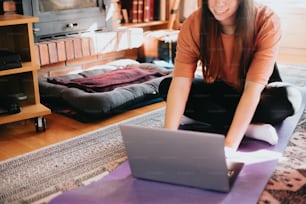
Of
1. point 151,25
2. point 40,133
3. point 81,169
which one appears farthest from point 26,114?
point 151,25

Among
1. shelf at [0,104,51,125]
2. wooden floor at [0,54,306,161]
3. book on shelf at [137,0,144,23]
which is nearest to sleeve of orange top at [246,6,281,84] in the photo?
wooden floor at [0,54,306,161]

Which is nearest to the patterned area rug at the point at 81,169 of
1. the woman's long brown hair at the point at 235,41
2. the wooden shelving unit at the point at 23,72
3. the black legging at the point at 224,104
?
the black legging at the point at 224,104

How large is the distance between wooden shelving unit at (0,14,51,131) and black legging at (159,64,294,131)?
72cm

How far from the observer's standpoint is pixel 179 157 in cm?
119

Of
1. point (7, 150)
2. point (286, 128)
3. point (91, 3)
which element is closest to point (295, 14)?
point (91, 3)

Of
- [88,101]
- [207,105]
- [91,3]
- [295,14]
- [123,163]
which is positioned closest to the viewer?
[123,163]

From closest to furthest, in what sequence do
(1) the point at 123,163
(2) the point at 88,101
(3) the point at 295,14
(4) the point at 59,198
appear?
(4) the point at 59,198, (1) the point at 123,163, (2) the point at 88,101, (3) the point at 295,14

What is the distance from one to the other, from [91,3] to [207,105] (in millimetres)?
1552

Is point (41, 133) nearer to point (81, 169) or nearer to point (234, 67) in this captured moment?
point (81, 169)

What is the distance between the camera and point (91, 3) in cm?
297

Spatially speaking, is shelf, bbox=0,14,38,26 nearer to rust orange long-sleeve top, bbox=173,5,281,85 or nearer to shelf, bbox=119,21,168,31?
rust orange long-sleeve top, bbox=173,5,281,85

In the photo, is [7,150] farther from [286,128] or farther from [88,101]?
[286,128]

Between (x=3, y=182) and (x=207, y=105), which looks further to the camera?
(x=207, y=105)

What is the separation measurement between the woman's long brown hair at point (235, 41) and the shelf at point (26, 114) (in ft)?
2.81
